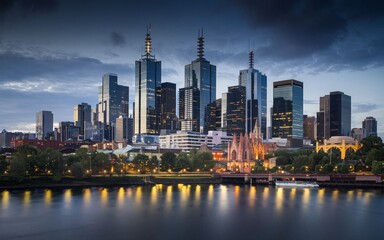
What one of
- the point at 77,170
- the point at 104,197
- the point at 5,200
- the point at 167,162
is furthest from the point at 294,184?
the point at 5,200

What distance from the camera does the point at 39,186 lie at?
122688mm

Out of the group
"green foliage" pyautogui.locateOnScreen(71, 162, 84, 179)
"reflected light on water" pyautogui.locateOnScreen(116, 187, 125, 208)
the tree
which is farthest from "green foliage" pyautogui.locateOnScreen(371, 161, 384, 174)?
"green foliage" pyautogui.locateOnScreen(71, 162, 84, 179)

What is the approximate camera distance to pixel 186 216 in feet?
262

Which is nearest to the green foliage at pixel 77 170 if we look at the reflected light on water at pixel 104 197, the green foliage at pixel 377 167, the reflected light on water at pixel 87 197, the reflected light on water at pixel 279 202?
the reflected light on water at pixel 87 197

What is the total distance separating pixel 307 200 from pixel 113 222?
173 ft

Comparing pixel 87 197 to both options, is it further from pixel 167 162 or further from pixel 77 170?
pixel 167 162

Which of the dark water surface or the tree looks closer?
the dark water surface

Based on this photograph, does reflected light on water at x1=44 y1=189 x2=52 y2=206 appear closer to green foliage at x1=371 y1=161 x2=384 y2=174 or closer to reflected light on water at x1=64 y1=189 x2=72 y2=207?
reflected light on water at x1=64 y1=189 x2=72 y2=207

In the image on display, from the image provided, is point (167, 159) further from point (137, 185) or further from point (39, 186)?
point (39, 186)

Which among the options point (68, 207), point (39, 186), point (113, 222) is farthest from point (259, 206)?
point (39, 186)

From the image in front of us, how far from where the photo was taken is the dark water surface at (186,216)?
6538 cm

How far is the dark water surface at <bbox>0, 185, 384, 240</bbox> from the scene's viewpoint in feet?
214

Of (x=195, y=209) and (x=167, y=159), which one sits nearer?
(x=195, y=209)

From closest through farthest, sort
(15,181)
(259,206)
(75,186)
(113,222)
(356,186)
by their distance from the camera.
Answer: (113,222), (259,206), (15,181), (75,186), (356,186)
